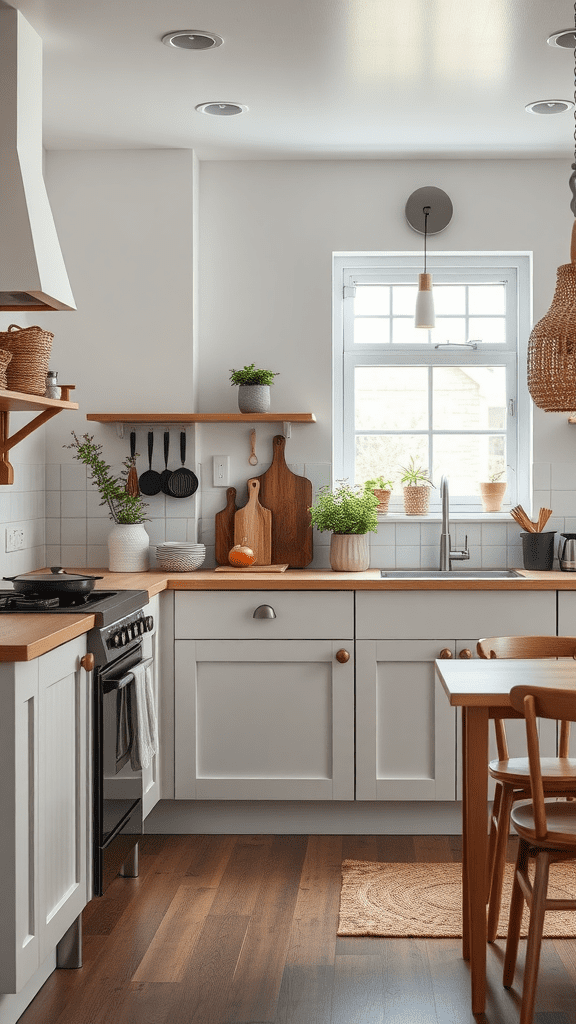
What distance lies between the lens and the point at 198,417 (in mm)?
4086

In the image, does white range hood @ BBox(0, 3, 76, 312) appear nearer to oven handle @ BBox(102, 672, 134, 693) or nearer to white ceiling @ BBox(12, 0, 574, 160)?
white ceiling @ BBox(12, 0, 574, 160)

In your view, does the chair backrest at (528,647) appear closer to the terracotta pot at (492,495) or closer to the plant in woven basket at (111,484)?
the terracotta pot at (492,495)

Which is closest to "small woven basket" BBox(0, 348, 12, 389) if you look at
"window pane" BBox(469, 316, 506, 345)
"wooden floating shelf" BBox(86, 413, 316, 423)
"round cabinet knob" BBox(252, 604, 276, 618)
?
"wooden floating shelf" BBox(86, 413, 316, 423)

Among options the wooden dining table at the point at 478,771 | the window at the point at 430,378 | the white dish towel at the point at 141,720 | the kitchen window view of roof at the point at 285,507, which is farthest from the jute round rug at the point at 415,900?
the window at the point at 430,378

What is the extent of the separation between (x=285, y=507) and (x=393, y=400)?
73 cm

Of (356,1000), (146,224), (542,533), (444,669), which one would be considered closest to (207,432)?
(146,224)

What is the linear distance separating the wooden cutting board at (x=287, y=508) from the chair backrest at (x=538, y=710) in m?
2.15

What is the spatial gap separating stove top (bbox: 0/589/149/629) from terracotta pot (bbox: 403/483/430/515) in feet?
5.27

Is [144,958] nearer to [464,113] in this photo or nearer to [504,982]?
[504,982]

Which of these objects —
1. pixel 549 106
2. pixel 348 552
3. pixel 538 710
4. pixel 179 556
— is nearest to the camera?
pixel 538 710

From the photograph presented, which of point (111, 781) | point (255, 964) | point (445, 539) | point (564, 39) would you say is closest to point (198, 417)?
point (445, 539)

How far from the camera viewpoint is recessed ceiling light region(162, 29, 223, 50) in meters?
3.07

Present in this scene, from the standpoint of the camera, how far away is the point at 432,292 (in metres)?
4.27

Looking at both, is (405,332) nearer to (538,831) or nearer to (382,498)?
(382,498)
